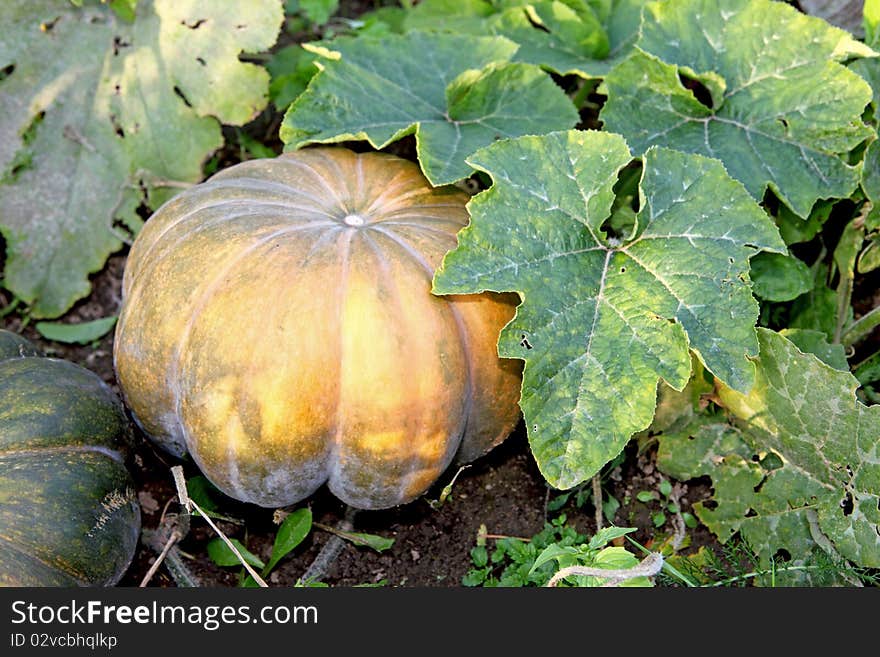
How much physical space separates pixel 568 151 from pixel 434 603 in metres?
1.16

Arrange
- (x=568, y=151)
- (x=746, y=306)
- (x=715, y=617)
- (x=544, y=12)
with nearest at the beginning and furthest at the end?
(x=715, y=617) → (x=746, y=306) → (x=568, y=151) → (x=544, y=12)

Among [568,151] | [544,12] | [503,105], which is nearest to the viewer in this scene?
[568,151]

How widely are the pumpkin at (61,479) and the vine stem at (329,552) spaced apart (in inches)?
18.2

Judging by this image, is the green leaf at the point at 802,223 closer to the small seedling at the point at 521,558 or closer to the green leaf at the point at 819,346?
the green leaf at the point at 819,346

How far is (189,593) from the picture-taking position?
2355 millimetres

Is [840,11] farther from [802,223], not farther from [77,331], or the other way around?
[77,331]

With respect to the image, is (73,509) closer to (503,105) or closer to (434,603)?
(434,603)

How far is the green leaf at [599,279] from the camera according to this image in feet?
7.83

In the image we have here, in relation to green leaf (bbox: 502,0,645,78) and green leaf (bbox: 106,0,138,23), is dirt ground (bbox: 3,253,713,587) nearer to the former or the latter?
green leaf (bbox: 502,0,645,78)

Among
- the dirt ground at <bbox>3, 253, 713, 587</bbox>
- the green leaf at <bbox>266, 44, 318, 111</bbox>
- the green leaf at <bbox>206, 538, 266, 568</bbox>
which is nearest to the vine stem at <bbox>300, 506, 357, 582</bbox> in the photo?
the dirt ground at <bbox>3, 253, 713, 587</bbox>

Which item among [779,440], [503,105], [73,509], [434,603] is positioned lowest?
[779,440]

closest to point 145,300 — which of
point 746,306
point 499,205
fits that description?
point 499,205

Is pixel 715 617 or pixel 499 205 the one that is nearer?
pixel 715 617

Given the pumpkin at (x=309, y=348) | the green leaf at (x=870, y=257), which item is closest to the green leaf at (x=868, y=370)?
the green leaf at (x=870, y=257)
